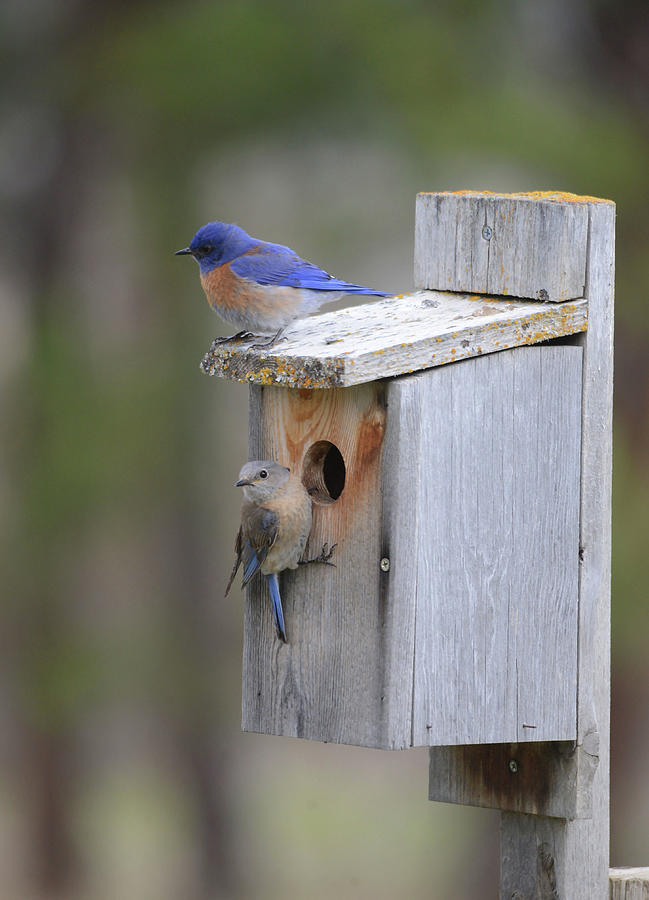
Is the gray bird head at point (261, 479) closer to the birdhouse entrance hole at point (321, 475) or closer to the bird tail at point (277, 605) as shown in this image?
the birdhouse entrance hole at point (321, 475)

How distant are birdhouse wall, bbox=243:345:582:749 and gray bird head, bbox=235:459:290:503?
69 millimetres

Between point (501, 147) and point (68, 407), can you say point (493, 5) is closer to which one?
point (501, 147)

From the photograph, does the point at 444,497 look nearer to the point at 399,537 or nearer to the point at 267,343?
the point at 399,537

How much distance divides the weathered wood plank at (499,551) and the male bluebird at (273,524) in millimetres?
305

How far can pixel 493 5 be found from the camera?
7.53 metres

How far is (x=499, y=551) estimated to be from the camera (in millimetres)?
3383

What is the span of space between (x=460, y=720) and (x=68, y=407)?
4.62 meters

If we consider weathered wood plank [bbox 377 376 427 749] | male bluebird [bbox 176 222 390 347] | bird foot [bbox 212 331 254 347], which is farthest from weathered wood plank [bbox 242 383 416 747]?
male bluebird [bbox 176 222 390 347]

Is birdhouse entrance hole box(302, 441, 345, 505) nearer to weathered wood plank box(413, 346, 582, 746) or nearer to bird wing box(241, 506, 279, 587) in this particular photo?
bird wing box(241, 506, 279, 587)

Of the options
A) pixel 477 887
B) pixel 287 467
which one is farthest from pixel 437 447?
pixel 477 887

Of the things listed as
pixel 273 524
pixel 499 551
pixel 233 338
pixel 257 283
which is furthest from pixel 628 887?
pixel 257 283

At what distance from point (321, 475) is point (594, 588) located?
2.26 feet

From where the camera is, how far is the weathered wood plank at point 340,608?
3.21 m

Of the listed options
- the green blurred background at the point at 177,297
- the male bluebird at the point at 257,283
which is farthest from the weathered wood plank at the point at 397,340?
the green blurred background at the point at 177,297
